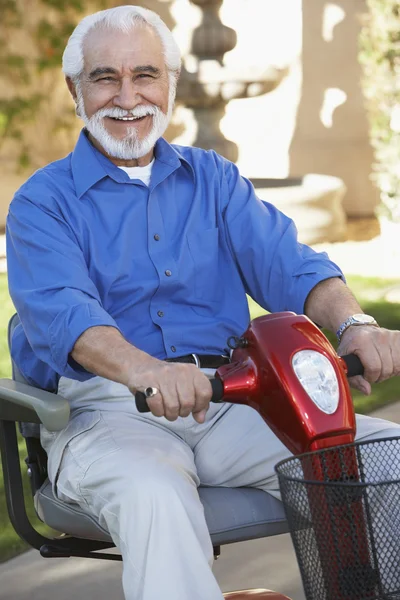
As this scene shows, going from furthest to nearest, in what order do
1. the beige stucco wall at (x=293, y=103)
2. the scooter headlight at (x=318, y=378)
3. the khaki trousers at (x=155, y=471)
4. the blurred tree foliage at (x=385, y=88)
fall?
the beige stucco wall at (x=293, y=103) → the blurred tree foliage at (x=385, y=88) → the khaki trousers at (x=155, y=471) → the scooter headlight at (x=318, y=378)

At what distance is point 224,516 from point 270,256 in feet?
2.29

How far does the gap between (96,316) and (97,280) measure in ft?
0.92

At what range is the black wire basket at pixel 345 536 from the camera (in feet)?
5.02

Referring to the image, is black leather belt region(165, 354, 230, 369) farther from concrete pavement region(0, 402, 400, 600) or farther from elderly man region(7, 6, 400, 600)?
concrete pavement region(0, 402, 400, 600)

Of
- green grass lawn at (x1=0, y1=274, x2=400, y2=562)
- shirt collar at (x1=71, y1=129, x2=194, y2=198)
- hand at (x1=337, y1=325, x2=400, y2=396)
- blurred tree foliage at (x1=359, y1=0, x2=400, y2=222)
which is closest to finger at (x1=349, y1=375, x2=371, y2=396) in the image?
hand at (x1=337, y1=325, x2=400, y2=396)

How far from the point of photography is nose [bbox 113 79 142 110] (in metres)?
2.49

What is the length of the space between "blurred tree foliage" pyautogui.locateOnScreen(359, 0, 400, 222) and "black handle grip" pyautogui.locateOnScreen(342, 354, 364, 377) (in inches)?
204

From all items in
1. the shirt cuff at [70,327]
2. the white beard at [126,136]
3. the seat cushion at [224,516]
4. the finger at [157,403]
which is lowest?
the seat cushion at [224,516]

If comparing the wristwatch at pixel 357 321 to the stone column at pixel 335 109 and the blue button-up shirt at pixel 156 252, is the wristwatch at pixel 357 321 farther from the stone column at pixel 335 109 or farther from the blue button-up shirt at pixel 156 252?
the stone column at pixel 335 109

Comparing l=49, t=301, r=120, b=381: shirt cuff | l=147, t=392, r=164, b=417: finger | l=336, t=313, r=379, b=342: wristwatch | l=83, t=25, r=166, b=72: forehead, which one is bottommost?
l=147, t=392, r=164, b=417: finger

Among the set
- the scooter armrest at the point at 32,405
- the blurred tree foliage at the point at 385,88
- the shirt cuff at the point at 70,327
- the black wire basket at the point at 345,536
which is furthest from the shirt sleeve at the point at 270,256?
the blurred tree foliage at the point at 385,88

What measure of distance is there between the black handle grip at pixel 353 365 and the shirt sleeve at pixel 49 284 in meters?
0.48

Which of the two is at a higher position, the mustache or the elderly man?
the mustache

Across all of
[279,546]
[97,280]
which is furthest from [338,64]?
[97,280]
